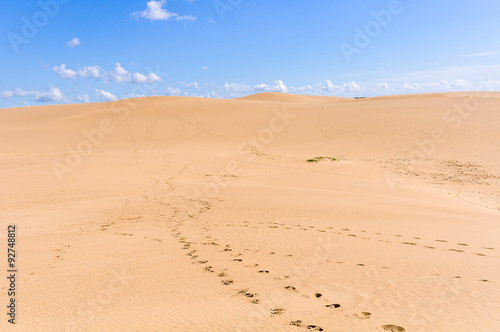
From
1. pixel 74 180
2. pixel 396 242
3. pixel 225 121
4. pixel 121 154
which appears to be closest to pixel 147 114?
pixel 225 121

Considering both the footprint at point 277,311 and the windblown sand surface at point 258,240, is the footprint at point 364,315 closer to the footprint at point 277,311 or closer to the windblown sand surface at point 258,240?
the windblown sand surface at point 258,240

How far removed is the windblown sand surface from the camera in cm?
443

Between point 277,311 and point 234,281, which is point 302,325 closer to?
→ point 277,311

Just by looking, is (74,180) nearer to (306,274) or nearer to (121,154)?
(121,154)

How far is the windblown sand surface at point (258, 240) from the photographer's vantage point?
4430mm

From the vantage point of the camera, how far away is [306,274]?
571 centimetres

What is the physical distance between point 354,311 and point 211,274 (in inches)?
90.0

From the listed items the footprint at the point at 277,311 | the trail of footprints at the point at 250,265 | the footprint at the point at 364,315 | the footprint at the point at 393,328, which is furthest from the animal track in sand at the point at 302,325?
the footprint at the point at 393,328

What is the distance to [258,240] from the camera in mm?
7539

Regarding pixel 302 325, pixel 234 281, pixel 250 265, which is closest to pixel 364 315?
pixel 302 325

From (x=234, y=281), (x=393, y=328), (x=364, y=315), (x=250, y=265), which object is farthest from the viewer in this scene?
(x=250, y=265)

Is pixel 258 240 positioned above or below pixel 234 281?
above

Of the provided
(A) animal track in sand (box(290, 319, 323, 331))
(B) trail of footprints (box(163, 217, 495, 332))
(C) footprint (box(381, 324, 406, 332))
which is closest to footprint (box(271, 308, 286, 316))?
(B) trail of footprints (box(163, 217, 495, 332))

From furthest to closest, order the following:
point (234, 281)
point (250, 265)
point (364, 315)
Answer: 1. point (250, 265)
2. point (234, 281)
3. point (364, 315)
